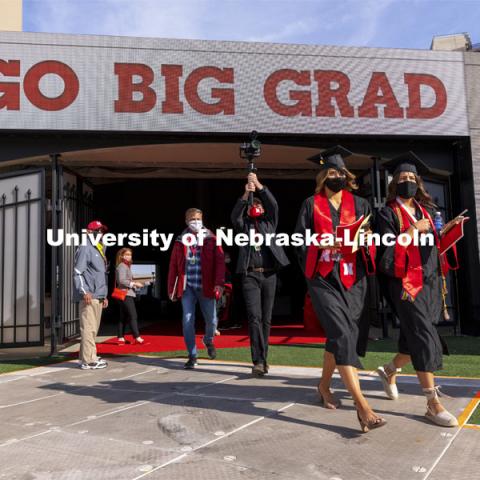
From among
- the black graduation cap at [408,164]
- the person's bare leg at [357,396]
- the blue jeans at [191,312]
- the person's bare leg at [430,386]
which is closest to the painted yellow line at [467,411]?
the person's bare leg at [430,386]

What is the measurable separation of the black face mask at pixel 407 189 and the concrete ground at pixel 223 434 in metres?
1.54

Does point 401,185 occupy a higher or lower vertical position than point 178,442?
higher

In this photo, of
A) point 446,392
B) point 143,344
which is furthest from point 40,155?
point 446,392

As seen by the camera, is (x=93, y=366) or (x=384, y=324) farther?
(x=384, y=324)

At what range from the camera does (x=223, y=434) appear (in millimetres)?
2867

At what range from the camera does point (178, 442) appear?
273cm

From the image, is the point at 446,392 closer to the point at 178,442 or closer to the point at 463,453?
the point at 463,453

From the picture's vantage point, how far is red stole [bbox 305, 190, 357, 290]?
3.23m

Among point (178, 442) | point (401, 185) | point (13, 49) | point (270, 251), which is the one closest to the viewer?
point (178, 442)

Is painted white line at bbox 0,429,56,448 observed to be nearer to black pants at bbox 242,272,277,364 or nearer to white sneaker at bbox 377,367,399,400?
black pants at bbox 242,272,277,364

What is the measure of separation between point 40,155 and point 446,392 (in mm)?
6752

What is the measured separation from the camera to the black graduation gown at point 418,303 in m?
3.09

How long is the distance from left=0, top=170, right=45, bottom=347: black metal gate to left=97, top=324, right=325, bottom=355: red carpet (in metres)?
1.21

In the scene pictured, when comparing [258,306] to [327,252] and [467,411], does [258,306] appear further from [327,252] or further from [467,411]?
[467,411]
